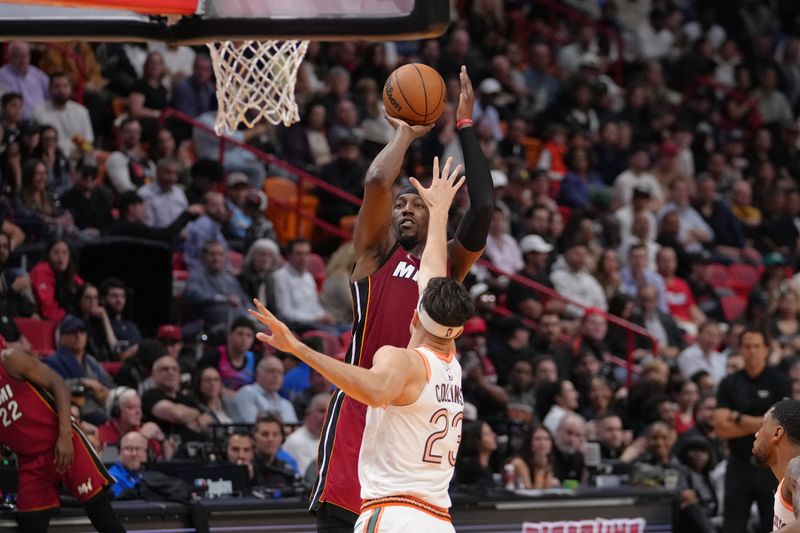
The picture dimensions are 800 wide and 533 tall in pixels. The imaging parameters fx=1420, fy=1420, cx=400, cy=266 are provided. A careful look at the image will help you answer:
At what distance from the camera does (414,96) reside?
6.25 m

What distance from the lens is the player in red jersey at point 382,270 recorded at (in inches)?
240

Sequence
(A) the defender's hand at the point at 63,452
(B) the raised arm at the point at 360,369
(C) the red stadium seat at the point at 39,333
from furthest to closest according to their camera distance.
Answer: (C) the red stadium seat at the point at 39,333, (A) the defender's hand at the point at 63,452, (B) the raised arm at the point at 360,369

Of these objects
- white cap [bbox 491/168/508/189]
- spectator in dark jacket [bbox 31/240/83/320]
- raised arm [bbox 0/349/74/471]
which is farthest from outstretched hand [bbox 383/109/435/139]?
white cap [bbox 491/168/508/189]

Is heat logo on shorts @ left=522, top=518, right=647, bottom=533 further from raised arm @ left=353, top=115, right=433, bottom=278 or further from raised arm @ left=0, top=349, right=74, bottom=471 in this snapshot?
raised arm @ left=353, top=115, right=433, bottom=278

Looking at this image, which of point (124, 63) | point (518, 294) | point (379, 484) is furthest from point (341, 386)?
point (124, 63)

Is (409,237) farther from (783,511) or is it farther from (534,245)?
(534,245)

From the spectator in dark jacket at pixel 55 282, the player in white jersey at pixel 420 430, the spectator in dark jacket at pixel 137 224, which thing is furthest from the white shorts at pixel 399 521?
the spectator in dark jacket at pixel 137 224

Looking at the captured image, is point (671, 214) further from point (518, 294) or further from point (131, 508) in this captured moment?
point (131, 508)

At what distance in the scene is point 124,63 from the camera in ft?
50.0

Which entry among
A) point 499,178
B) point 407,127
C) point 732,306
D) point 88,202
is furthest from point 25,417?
point 732,306

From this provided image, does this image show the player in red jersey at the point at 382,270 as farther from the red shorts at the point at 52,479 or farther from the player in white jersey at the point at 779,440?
the red shorts at the point at 52,479

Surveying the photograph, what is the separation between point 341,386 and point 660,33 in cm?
1782

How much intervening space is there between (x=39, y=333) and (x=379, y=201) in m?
5.95

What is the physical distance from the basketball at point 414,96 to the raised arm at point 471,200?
0.12 meters
